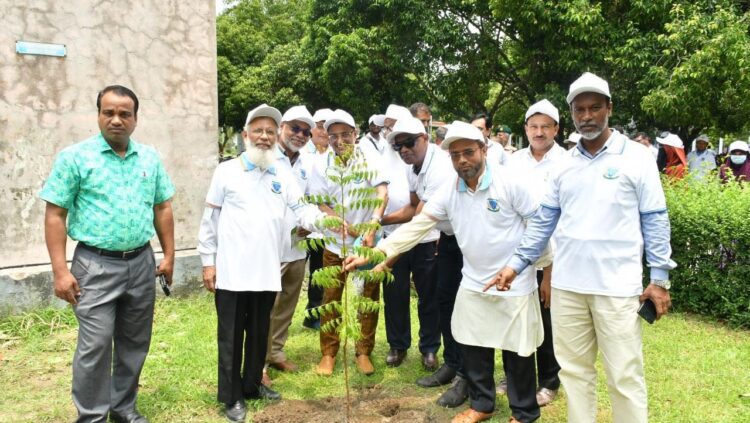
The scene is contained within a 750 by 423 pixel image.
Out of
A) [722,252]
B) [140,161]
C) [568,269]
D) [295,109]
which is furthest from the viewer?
[722,252]

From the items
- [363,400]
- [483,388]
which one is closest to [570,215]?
[483,388]

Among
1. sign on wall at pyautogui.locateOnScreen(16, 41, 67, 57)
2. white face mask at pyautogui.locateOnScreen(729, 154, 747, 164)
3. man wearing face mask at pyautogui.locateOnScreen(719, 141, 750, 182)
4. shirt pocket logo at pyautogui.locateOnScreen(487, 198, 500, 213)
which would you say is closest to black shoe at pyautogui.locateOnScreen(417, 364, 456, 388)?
shirt pocket logo at pyautogui.locateOnScreen(487, 198, 500, 213)

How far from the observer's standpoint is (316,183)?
17.1 feet

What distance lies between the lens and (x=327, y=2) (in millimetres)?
19359

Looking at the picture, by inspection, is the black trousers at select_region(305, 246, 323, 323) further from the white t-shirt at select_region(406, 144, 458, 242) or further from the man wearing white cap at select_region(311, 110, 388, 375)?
the white t-shirt at select_region(406, 144, 458, 242)

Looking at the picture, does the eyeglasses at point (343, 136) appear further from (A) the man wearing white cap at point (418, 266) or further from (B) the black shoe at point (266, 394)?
(B) the black shoe at point (266, 394)

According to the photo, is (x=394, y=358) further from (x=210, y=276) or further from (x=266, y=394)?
(x=210, y=276)

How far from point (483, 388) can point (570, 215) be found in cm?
142

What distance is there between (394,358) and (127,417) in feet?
7.36

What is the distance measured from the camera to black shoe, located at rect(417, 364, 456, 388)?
15.8 feet

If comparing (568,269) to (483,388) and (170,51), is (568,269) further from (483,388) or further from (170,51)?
(170,51)

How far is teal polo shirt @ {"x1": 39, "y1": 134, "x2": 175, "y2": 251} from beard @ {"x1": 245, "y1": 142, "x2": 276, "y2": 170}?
72cm

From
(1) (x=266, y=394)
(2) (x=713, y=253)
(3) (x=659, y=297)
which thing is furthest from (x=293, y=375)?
(2) (x=713, y=253)

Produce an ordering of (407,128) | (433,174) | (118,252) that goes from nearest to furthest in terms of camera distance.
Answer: (118,252), (407,128), (433,174)
